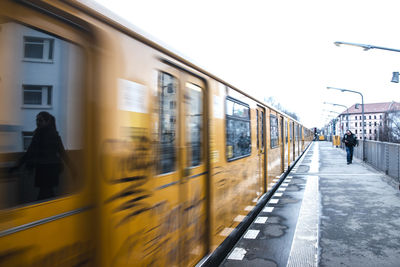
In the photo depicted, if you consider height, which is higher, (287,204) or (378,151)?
(378,151)

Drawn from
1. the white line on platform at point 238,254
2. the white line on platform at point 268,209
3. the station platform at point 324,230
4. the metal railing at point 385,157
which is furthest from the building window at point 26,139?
the metal railing at point 385,157

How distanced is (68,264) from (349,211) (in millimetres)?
6720

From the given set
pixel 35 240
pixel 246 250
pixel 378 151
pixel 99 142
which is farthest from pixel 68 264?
pixel 378 151

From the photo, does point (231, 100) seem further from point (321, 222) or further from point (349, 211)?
point (349, 211)

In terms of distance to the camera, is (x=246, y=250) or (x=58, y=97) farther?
(x=246, y=250)

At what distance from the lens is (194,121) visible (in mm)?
3404

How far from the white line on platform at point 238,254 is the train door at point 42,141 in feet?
9.69

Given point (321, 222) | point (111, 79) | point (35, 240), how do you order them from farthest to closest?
point (321, 222)
point (111, 79)
point (35, 240)

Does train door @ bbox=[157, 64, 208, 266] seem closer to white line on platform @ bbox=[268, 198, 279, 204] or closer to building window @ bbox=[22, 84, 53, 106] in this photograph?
building window @ bbox=[22, 84, 53, 106]

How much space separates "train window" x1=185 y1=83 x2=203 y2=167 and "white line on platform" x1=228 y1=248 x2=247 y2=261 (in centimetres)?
174

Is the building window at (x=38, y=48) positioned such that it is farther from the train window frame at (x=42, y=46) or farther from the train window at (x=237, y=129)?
the train window at (x=237, y=129)

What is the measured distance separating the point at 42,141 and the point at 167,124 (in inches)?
49.8

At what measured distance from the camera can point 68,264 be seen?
67.4 inches

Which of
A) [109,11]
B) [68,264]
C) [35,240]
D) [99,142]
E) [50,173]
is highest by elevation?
[109,11]
